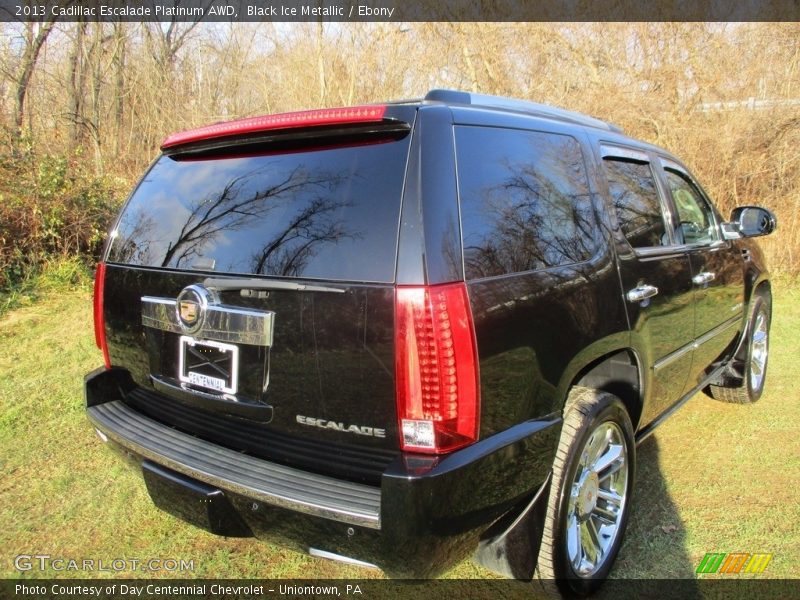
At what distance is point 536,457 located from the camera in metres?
1.97

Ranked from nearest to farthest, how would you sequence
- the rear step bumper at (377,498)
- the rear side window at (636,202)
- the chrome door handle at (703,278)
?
the rear step bumper at (377,498) → the rear side window at (636,202) → the chrome door handle at (703,278)

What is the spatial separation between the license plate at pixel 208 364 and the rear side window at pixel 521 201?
35.8 inches

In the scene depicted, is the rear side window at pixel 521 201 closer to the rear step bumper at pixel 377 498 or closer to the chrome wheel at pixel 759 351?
the rear step bumper at pixel 377 498

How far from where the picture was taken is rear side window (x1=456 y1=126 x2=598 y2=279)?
75.2 inches

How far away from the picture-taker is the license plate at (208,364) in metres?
2.03

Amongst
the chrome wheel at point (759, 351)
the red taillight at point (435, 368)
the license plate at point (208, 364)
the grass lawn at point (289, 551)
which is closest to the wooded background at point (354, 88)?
the grass lawn at point (289, 551)

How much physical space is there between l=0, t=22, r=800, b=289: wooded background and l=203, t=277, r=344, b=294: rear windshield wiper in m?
5.81

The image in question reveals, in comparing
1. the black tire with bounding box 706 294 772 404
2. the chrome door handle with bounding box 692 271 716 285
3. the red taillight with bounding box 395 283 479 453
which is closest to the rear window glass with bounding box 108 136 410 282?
the red taillight with bounding box 395 283 479 453

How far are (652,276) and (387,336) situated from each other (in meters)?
1.66

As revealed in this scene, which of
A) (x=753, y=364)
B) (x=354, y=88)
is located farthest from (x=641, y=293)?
(x=354, y=88)

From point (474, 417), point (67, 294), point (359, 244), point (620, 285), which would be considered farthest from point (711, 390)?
point (67, 294)

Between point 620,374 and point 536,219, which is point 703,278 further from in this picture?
point 536,219

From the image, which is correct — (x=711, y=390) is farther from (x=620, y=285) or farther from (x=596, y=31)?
(x=596, y=31)

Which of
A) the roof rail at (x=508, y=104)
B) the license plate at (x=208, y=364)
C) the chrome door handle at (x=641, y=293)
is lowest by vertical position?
the license plate at (x=208, y=364)
